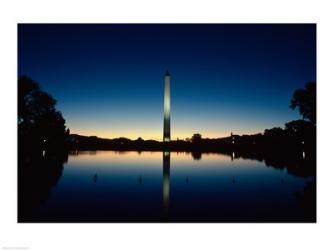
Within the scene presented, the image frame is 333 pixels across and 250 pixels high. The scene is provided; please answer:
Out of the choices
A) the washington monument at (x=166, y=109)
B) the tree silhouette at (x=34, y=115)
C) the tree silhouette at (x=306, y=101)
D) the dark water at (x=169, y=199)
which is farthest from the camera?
the washington monument at (x=166, y=109)

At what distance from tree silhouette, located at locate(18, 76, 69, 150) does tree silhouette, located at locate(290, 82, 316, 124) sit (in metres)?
19.8

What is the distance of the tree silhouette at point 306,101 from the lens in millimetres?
27111

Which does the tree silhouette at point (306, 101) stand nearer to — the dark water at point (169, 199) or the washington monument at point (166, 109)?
the dark water at point (169, 199)

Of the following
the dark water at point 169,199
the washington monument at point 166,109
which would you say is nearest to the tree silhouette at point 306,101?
the dark water at point 169,199

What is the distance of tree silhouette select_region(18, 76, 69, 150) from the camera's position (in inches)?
967

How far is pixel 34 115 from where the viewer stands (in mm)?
27234

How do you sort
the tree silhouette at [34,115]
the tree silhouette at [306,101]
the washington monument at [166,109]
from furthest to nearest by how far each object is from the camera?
the washington monument at [166,109], the tree silhouette at [306,101], the tree silhouette at [34,115]

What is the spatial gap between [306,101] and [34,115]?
20.6 metres

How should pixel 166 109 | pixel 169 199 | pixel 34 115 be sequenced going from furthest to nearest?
1. pixel 166 109
2. pixel 34 115
3. pixel 169 199

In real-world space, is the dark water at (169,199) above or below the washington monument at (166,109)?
below

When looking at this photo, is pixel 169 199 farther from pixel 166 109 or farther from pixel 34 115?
pixel 166 109

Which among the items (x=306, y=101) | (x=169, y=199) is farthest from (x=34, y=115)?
(x=306, y=101)

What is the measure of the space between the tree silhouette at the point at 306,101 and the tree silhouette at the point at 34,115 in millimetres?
19756
